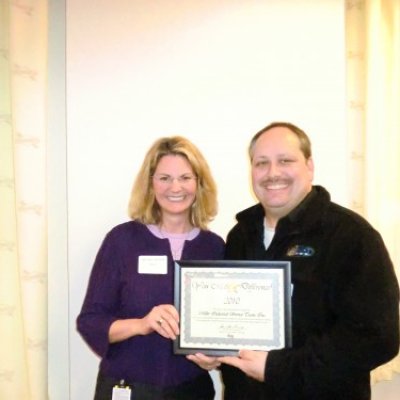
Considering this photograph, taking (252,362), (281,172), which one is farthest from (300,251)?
(252,362)

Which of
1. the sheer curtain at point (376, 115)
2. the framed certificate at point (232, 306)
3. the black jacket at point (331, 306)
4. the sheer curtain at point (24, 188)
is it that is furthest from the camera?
the sheer curtain at point (376, 115)

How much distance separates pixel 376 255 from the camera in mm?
1414

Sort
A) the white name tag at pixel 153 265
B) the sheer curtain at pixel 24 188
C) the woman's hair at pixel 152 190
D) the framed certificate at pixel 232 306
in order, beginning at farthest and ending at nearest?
the sheer curtain at pixel 24 188 < the woman's hair at pixel 152 190 < the white name tag at pixel 153 265 < the framed certificate at pixel 232 306

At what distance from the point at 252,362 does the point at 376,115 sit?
154 cm

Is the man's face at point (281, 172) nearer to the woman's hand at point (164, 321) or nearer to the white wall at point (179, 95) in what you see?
the woman's hand at point (164, 321)

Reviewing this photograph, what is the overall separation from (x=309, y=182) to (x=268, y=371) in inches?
28.0

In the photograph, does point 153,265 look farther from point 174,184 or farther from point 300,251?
point 300,251

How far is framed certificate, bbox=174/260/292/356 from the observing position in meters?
1.52

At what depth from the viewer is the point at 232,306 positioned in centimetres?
158

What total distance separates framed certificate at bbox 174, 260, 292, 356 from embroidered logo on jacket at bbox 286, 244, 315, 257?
0.26ft

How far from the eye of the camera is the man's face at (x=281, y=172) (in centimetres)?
165

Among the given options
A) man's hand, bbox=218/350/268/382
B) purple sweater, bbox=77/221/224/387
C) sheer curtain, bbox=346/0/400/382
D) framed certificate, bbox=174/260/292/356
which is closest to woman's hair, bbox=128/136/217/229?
purple sweater, bbox=77/221/224/387

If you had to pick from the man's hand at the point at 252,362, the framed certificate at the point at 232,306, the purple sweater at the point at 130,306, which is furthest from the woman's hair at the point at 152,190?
the man's hand at the point at 252,362

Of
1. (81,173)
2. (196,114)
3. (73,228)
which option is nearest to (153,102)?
(196,114)
